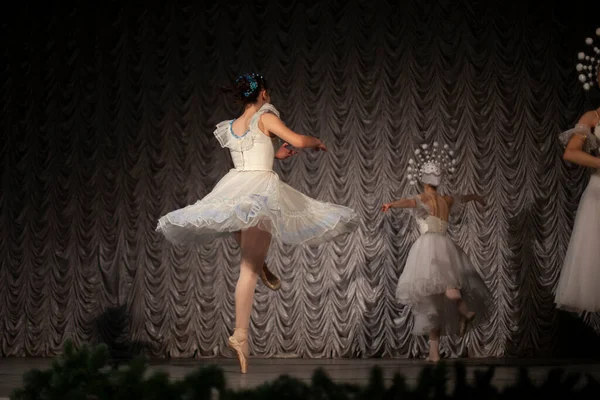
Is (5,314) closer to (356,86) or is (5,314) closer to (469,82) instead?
(356,86)

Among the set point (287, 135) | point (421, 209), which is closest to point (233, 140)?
point (287, 135)

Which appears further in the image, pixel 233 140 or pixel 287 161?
pixel 287 161

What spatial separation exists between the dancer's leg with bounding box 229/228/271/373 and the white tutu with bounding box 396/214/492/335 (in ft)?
6.55

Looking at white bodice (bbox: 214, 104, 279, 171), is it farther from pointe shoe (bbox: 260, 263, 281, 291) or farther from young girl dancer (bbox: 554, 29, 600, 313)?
young girl dancer (bbox: 554, 29, 600, 313)

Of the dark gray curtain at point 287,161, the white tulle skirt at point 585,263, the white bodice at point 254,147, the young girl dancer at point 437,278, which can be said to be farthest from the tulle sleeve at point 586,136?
the dark gray curtain at point 287,161

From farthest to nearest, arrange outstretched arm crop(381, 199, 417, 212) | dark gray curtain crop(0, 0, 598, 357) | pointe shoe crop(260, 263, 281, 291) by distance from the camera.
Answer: dark gray curtain crop(0, 0, 598, 357) → outstretched arm crop(381, 199, 417, 212) → pointe shoe crop(260, 263, 281, 291)

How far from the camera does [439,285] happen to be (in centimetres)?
611

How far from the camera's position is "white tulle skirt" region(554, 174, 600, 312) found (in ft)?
14.3

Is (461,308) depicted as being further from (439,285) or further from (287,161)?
(287,161)

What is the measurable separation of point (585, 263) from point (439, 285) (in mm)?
1769

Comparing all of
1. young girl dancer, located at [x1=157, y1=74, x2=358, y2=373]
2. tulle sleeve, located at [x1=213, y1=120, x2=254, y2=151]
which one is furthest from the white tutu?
tulle sleeve, located at [x1=213, y1=120, x2=254, y2=151]

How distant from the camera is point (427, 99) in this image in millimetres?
7672

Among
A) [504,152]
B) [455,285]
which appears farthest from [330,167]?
[455,285]

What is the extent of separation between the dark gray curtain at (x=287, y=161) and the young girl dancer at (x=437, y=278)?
3.44ft
